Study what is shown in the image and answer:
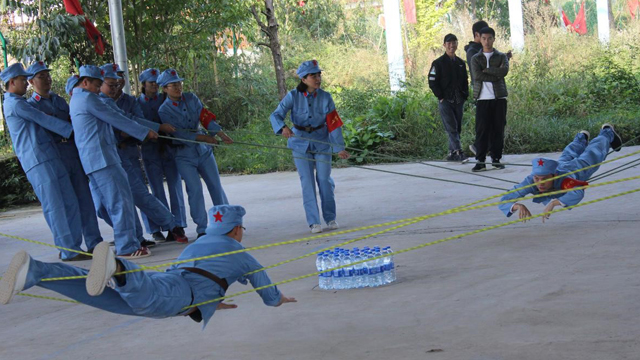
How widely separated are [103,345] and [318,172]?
373 centimetres

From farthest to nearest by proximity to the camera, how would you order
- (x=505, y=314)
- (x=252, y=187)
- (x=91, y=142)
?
(x=252, y=187) < (x=91, y=142) < (x=505, y=314)

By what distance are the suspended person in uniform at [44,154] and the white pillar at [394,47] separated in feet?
31.9

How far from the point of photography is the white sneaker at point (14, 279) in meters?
3.60

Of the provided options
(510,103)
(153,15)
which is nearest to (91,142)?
(153,15)

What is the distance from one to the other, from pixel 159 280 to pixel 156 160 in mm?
4630

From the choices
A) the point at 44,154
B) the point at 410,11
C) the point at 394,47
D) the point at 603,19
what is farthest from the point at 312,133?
the point at 410,11

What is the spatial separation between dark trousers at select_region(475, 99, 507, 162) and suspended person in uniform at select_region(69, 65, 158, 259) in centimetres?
521

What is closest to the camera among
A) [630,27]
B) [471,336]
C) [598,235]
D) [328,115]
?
[471,336]

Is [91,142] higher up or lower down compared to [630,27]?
lower down

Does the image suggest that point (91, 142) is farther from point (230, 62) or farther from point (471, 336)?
point (230, 62)

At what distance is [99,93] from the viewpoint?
25.2 ft

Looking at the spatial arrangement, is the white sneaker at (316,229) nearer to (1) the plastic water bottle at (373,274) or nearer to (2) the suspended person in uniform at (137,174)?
(2) the suspended person in uniform at (137,174)

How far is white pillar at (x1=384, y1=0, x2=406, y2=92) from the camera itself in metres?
17.0

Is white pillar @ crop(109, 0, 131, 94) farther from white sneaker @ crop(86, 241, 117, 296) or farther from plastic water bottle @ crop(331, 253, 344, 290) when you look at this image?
white sneaker @ crop(86, 241, 117, 296)
